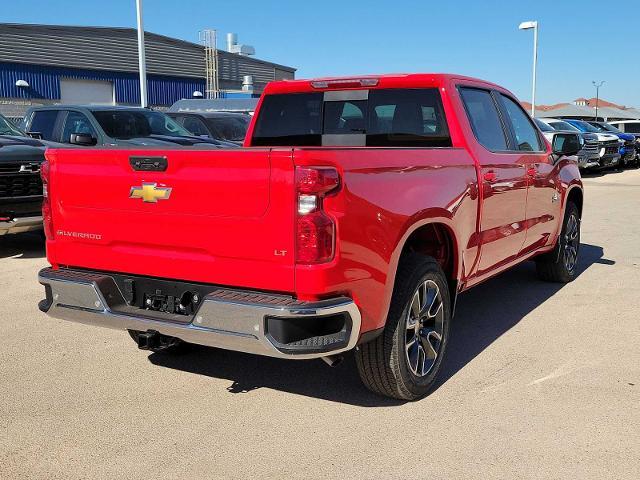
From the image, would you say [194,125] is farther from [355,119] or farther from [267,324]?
[267,324]

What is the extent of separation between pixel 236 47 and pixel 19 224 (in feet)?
132

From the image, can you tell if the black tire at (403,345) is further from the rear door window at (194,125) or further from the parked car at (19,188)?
the rear door window at (194,125)

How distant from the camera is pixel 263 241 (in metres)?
3.21

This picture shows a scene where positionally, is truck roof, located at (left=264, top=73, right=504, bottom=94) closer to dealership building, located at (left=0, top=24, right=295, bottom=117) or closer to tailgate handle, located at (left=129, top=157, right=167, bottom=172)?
tailgate handle, located at (left=129, top=157, right=167, bottom=172)

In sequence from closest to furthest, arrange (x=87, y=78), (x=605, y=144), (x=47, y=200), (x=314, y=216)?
(x=314, y=216), (x=47, y=200), (x=605, y=144), (x=87, y=78)

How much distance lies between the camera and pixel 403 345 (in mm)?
3758

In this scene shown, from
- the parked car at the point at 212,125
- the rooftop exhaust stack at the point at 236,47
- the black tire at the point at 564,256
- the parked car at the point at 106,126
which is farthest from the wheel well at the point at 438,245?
the rooftop exhaust stack at the point at 236,47

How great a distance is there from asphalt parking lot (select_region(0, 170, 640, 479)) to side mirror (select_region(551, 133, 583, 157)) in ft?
4.88

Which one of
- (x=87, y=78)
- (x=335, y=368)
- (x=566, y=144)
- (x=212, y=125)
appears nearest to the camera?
(x=335, y=368)

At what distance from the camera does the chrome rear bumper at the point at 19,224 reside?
776 cm

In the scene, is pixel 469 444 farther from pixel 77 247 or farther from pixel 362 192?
pixel 77 247

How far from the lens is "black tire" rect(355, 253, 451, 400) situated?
12.2 ft

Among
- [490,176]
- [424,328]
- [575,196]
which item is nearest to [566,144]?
[575,196]

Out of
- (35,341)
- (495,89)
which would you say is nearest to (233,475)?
(35,341)
